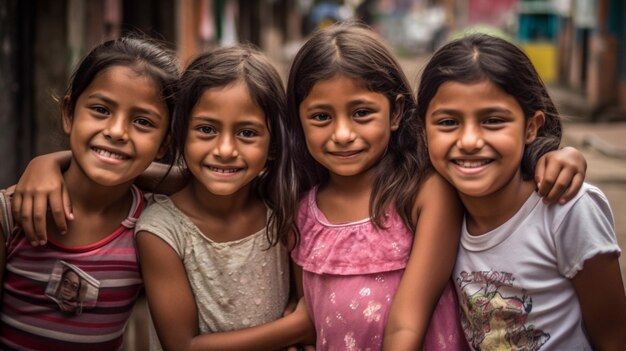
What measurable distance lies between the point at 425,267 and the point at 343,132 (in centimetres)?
43

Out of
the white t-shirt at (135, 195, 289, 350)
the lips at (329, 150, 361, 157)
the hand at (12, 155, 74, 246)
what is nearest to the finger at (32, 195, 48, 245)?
the hand at (12, 155, 74, 246)

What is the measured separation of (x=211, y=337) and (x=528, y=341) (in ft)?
2.89

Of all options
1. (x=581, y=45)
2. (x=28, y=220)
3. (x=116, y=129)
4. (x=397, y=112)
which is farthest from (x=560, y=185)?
(x=581, y=45)

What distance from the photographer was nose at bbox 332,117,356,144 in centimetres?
232

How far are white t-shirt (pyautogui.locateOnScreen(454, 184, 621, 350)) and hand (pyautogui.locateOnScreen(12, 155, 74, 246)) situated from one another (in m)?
1.14

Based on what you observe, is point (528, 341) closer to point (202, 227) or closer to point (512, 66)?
point (512, 66)

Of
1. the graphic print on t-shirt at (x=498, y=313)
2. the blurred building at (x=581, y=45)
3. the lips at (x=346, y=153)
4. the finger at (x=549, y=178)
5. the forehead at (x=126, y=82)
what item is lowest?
the blurred building at (x=581, y=45)

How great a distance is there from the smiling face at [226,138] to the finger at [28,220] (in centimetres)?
46

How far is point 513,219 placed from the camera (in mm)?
2297

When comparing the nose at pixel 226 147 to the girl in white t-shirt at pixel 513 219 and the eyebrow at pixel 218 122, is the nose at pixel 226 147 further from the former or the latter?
the girl in white t-shirt at pixel 513 219

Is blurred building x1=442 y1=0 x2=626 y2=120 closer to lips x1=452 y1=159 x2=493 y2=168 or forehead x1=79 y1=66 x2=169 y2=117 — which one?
lips x1=452 y1=159 x2=493 y2=168

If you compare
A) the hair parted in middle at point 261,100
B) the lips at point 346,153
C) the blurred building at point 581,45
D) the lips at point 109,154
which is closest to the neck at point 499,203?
the lips at point 346,153

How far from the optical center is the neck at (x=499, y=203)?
2.32m

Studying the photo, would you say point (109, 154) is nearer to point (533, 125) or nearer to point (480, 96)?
point (480, 96)
